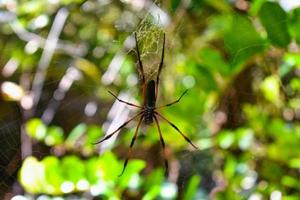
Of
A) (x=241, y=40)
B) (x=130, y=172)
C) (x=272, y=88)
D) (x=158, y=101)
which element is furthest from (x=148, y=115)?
(x=272, y=88)

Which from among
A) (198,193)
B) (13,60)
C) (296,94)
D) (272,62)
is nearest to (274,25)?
(198,193)

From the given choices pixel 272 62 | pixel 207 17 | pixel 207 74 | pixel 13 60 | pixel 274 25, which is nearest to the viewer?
pixel 274 25

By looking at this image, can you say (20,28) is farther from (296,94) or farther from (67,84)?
(296,94)

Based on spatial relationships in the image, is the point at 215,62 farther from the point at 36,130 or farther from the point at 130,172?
the point at 36,130

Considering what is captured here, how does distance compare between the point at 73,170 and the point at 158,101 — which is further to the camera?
the point at 158,101

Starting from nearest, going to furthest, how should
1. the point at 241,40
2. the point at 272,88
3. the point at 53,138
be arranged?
1. the point at 241,40
2. the point at 53,138
3. the point at 272,88
